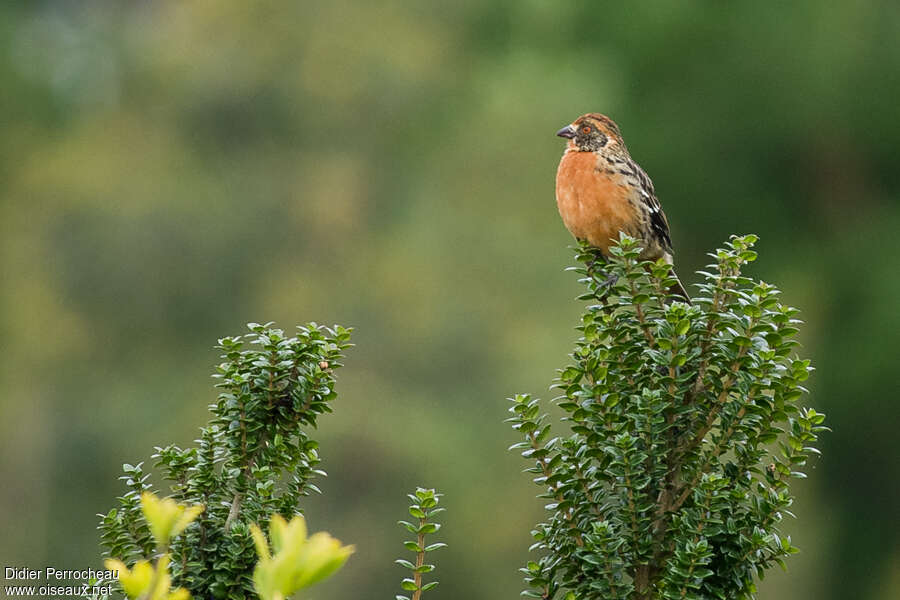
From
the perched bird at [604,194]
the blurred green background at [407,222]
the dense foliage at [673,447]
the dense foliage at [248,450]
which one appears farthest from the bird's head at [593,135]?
the blurred green background at [407,222]

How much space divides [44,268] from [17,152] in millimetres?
1684

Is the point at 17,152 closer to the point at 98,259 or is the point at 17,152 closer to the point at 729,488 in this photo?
the point at 98,259

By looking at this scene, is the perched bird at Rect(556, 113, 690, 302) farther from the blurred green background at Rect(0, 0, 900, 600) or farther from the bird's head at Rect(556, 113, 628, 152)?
the blurred green background at Rect(0, 0, 900, 600)

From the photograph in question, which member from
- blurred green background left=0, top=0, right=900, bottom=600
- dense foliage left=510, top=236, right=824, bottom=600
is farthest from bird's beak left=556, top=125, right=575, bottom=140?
blurred green background left=0, top=0, right=900, bottom=600

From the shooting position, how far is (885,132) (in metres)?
10.2

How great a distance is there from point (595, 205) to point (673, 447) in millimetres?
1553

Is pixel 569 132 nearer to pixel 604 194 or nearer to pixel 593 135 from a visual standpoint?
pixel 593 135

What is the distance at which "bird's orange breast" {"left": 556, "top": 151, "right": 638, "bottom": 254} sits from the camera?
3324mm

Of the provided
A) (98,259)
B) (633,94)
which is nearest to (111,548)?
(633,94)

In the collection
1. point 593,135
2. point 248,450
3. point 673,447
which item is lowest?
point 673,447

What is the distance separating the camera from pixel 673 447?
187cm

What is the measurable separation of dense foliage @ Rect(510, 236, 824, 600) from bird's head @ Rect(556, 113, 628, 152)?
178 centimetres

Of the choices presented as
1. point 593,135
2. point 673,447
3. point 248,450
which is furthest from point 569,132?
point 248,450

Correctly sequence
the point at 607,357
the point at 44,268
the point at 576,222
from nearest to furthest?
1. the point at 607,357
2. the point at 576,222
3. the point at 44,268
